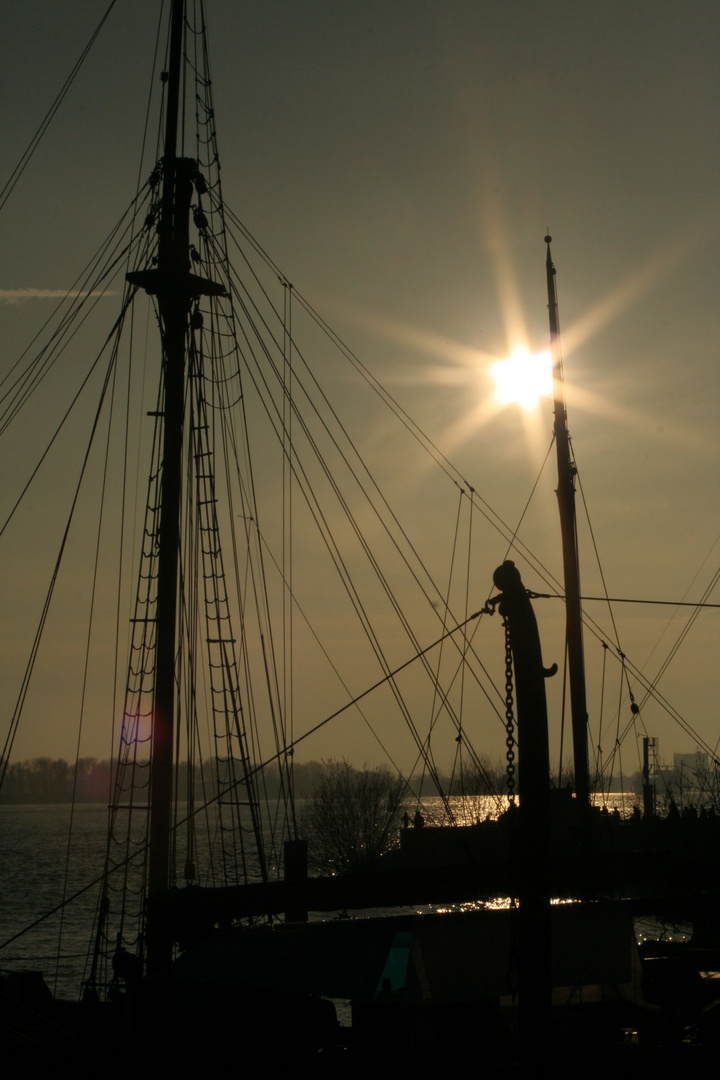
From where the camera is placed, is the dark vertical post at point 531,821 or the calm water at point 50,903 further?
the calm water at point 50,903

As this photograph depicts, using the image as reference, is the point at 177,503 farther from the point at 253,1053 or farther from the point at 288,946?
the point at 253,1053

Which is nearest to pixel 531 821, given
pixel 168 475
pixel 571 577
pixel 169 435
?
pixel 168 475

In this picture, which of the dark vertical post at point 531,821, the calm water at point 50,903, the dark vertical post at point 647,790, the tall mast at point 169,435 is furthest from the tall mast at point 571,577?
the dark vertical post at point 647,790

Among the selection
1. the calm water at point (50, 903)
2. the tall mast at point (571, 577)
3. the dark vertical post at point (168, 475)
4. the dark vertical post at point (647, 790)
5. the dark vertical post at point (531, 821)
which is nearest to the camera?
the dark vertical post at point (531, 821)

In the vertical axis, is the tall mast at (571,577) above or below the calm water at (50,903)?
above

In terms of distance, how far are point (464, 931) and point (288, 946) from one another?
265cm

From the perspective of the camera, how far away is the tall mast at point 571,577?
28.5 meters

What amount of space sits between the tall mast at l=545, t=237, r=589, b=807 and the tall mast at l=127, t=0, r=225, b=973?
13299mm

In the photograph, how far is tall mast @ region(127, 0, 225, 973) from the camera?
55.8ft

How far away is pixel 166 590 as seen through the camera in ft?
58.5

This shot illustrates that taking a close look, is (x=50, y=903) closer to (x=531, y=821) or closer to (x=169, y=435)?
(x=169, y=435)

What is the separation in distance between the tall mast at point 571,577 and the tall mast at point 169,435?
43.6 feet

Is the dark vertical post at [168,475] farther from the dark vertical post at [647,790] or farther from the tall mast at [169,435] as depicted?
the dark vertical post at [647,790]

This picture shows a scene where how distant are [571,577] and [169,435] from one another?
50.4 ft
